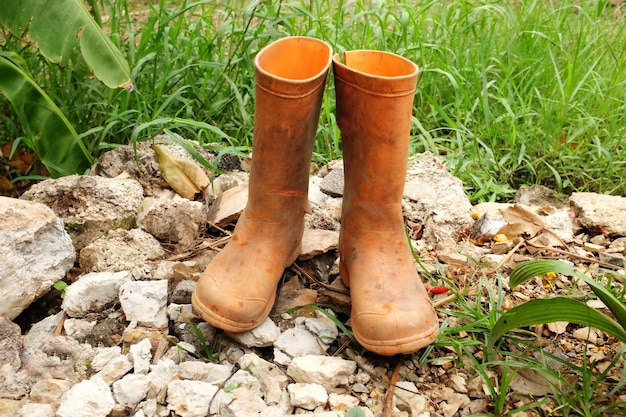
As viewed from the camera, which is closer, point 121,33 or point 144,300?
point 144,300

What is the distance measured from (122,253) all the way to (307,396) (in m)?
0.75

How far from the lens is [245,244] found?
5.71 ft

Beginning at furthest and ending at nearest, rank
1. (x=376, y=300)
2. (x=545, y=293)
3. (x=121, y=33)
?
(x=121, y=33), (x=545, y=293), (x=376, y=300)

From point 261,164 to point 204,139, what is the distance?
39.8 inches

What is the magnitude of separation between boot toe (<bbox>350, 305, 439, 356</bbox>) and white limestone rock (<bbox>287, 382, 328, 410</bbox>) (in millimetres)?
163

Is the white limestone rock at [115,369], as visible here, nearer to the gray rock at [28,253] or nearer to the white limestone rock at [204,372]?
the white limestone rock at [204,372]

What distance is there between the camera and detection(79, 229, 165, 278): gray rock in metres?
1.90

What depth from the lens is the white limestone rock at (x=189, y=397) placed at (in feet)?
4.82

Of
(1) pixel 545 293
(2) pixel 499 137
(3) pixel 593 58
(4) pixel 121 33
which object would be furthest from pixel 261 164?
(3) pixel 593 58

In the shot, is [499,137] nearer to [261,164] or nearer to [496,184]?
[496,184]

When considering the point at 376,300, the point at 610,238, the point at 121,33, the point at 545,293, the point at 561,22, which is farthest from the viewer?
the point at 561,22

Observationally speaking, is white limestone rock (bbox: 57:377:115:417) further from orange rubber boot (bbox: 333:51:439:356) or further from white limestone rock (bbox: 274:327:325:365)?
orange rubber boot (bbox: 333:51:439:356)

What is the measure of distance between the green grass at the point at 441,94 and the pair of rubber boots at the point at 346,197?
719 mm

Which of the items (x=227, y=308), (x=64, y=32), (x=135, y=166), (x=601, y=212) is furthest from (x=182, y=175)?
(x=601, y=212)
